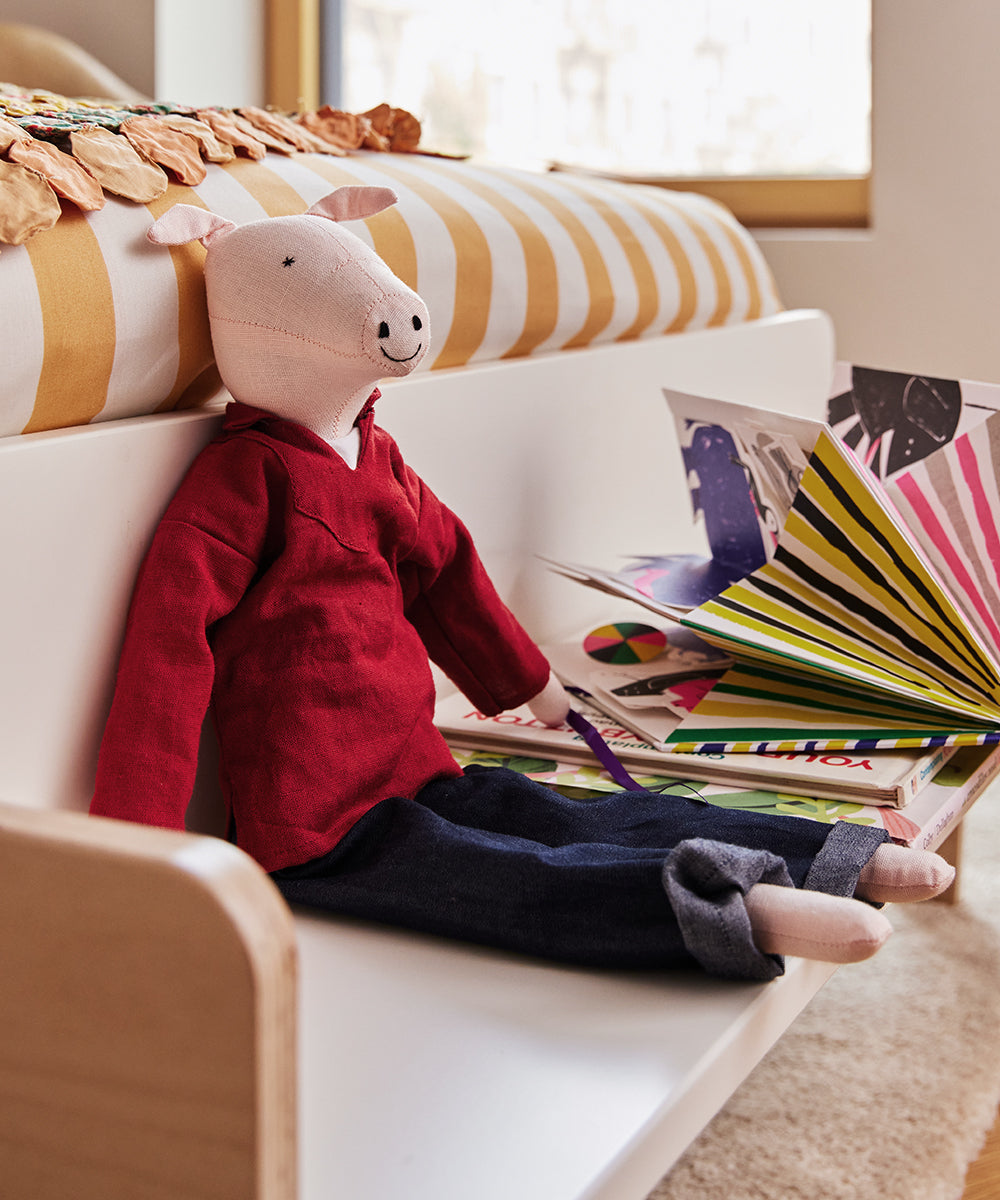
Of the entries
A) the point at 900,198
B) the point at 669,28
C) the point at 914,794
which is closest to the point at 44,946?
the point at 914,794

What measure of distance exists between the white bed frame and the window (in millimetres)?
1272

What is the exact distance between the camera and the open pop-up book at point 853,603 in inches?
33.0

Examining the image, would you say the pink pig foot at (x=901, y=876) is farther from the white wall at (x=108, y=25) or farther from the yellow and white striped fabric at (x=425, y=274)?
the white wall at (x=108, y=25)

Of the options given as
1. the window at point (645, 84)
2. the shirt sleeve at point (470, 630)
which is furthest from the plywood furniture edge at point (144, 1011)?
the window at point (645, 84)

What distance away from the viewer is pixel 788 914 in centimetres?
57

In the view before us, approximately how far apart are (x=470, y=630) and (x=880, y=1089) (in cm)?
48

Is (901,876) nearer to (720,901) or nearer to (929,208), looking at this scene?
(720,901)

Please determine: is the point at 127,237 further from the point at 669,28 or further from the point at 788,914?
the point at 669,28

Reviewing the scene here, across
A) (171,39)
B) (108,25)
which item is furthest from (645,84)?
(108,25)

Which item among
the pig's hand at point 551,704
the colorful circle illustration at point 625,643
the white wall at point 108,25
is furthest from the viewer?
the white wall at point 108,25

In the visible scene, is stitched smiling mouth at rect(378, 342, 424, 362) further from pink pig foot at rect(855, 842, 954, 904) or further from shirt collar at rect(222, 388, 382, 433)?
pink pig foot at rect(855, 842, 954, 904)

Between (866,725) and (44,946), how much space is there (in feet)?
1.99

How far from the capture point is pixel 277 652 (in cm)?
69

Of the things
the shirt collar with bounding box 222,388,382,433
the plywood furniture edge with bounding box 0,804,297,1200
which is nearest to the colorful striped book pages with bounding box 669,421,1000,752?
the shirt collar with bounding box 222,388,382,433
